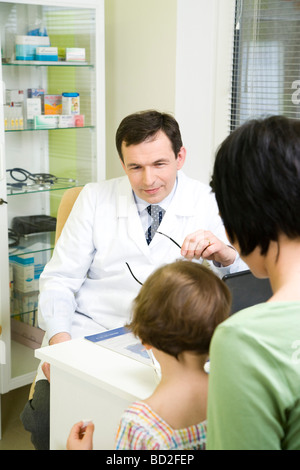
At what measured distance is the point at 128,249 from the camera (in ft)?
6.86

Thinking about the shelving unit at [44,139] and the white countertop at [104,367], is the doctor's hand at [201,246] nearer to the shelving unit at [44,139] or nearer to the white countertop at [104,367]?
the white countertop at [104,367]

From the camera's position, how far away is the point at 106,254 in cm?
211

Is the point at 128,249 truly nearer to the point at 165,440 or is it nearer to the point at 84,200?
the point at 84,200

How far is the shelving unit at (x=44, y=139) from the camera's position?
271cm

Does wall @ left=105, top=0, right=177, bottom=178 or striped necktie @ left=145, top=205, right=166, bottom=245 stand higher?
wall @ left=105, top=0, right=177, bottom=178

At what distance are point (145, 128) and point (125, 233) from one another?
379 millimetres

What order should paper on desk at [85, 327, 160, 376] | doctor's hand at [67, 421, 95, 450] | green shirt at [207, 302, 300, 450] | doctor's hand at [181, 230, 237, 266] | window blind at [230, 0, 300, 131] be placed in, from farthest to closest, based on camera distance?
1. window blind at [230, 0, 300, 131]
2. doctor's hand at [181, 230, 237, 266]
3. paper on desk at [85, 327, 160, 376]
4. doctor's hand at [67, 421, 95, 450]
5. green shirt at [207, 302, 300, 450]

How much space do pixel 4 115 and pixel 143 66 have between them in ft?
2.30

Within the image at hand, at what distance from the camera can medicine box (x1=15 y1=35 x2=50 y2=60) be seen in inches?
107

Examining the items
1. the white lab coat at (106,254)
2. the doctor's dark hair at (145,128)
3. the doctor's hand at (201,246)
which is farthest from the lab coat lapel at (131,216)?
the doctor's hand at (201,246)

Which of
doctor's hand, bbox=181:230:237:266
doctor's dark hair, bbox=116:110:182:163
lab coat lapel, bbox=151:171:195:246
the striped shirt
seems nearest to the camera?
the striped shirt

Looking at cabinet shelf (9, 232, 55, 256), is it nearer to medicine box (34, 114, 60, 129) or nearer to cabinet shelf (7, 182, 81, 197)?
cabinet shelf (7, 182, 81, 197)

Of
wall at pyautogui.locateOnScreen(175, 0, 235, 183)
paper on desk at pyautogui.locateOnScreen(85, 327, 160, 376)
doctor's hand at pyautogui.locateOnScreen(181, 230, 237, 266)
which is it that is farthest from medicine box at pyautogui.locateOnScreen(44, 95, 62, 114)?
paper on desk at pyautogui.locateOnScreen(85, 327, 160, 376)

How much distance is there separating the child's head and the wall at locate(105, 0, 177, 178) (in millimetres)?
1754
